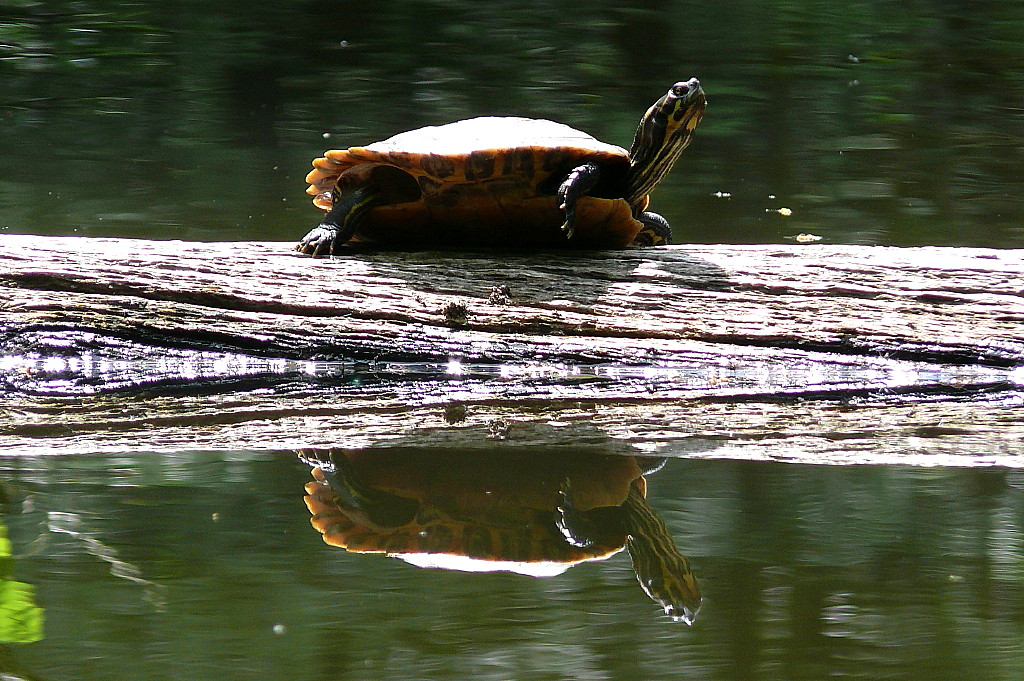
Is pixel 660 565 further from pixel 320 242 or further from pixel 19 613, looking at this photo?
pixel 320 242

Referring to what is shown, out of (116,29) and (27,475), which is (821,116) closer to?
(116,29)

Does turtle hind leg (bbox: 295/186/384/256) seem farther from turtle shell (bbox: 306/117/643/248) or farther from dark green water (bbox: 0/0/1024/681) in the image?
dark green water (bbox: 0/0/1024/681)

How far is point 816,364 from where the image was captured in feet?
6.93

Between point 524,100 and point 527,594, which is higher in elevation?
point 524,100

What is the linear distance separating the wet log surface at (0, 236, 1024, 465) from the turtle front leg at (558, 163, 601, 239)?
12 centimetres

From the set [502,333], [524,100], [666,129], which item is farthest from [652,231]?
[524,100]

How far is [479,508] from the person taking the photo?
1.36m

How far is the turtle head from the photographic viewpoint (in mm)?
2287

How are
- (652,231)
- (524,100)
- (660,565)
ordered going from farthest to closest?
(524,100), (652,231), (660,565)

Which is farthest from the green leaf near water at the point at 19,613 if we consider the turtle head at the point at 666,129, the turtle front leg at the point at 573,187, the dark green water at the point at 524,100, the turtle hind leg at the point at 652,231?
the dark green water at the point at 524,100

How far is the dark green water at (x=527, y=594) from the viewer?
912 millimetres

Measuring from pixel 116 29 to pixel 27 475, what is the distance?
12.5ft

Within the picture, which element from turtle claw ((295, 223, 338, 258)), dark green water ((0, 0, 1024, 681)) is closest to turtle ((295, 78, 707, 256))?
turtle claw ((295, 223, 338, 258))

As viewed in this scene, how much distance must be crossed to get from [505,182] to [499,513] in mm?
1162
